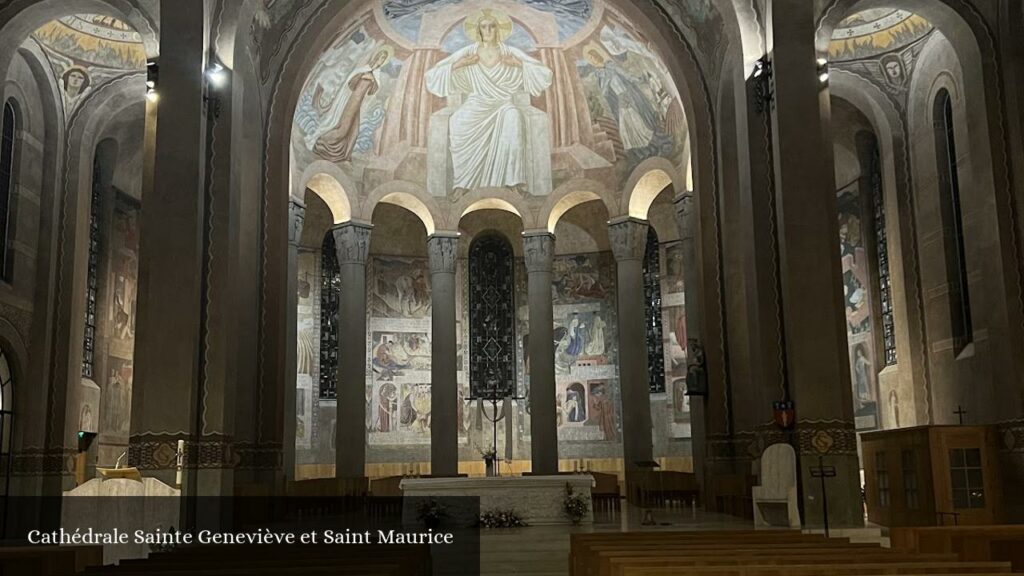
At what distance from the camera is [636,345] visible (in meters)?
25.3

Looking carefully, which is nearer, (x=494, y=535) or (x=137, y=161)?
(x=494, y=535)

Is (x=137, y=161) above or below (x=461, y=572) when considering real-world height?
above

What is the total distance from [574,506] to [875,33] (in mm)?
12567

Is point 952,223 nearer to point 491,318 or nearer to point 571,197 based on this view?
point 571,197

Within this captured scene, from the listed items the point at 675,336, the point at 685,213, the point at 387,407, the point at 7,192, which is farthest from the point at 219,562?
the point at 675,336

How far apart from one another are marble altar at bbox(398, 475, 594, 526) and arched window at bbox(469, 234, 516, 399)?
41.9ft

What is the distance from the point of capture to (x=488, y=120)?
91.0 feet

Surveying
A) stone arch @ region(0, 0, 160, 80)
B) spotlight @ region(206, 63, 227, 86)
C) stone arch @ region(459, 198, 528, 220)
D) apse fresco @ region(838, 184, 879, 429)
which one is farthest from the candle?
apse fresco @ region(838, 184, 879, 429)

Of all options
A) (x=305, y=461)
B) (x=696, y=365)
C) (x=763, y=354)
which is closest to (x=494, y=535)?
(x=763, y=354)

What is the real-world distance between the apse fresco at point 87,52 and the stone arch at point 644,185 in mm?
12728

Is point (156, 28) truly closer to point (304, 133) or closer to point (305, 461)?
point (304, 133)

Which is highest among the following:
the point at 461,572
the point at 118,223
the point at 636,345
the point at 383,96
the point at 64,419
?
the point at 383,96

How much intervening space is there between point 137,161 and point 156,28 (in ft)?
32.4

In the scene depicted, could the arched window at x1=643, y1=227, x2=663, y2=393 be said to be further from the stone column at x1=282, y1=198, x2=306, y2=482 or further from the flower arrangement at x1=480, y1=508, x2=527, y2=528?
the flower arrangement at x1=480, y1=508, x2=527, y2=528
